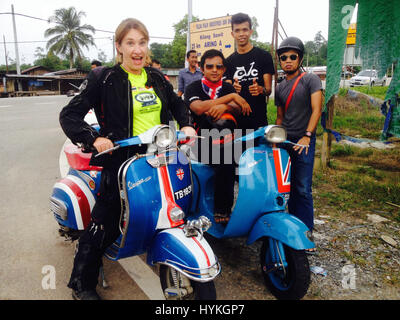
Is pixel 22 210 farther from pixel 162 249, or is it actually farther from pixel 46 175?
pixel 162 249

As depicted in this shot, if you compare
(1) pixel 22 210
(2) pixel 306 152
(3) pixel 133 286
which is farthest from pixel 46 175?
(2) pixel 306 152

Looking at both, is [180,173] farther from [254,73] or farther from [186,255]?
[254,73]

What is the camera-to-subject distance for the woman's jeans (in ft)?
9.91

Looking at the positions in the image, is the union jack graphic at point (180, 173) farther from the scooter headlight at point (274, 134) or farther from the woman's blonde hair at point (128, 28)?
the woman's blonde hair at point (128, 28)

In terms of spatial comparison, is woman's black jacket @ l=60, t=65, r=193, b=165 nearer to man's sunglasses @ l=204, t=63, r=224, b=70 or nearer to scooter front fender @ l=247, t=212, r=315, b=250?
man's sunglasses @ l=204, t=63, r=224, b=70

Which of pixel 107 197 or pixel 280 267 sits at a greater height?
pixel 107 197

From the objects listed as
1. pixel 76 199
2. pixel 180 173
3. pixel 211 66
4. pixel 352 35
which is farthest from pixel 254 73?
pixel 76 199

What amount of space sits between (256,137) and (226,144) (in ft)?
0.84

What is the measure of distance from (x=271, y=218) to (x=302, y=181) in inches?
33.8

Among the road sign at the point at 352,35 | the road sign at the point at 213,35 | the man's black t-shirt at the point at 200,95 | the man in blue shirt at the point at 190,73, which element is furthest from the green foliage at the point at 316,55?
the man's black t-shirt at the point at 200,95

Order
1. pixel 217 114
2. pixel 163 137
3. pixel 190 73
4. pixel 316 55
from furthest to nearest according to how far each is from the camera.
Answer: pixel 316 55 → pixel 190 73 → pixel 217 114 → pixel 163 137

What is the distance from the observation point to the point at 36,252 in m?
3.03

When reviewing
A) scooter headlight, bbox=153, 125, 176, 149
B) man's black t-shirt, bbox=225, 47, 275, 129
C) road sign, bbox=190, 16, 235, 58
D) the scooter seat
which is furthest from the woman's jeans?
road sign, bbox=190, 16, 235, 58

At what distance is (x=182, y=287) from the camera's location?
193cm
